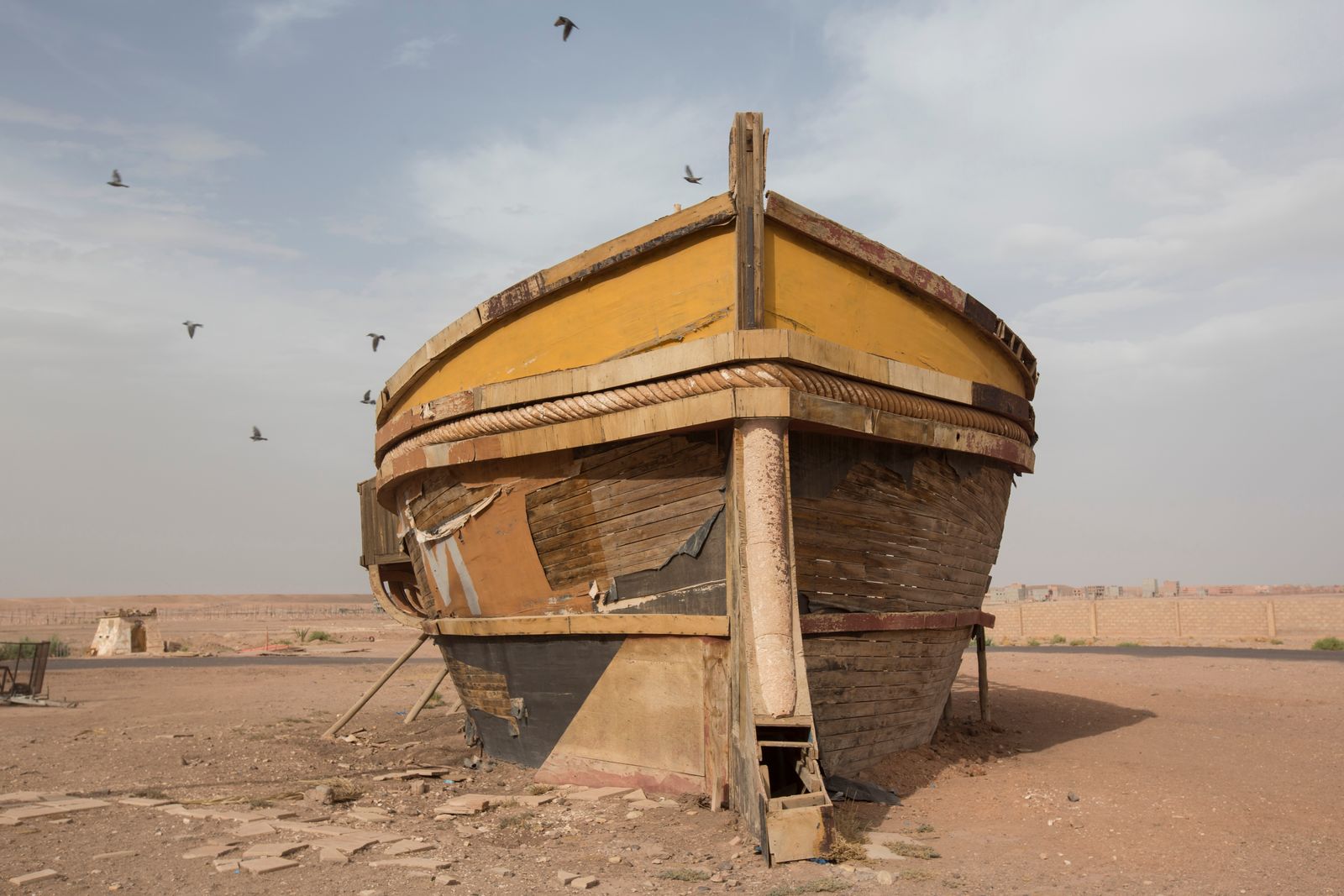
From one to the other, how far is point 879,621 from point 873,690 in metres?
0.42

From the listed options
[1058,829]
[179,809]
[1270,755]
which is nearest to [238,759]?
[179,809]

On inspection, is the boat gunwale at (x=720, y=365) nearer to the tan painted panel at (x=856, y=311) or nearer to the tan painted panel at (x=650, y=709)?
the tan painted panel at (x=856, y=311)

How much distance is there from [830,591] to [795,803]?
1385 millimetres

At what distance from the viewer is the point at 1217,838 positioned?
179 inches

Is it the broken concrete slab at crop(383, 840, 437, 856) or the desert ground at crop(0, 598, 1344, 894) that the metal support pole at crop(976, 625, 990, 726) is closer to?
the desert ground at crop(0, 598, 1344, 894)

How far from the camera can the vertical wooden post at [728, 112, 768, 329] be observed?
5.08 meters

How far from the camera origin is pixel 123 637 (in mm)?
25562

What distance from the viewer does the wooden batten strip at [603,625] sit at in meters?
5.18

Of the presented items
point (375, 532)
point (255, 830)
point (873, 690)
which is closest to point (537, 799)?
point (255, 830)

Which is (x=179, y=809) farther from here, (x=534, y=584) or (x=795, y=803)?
(x=795, y=803)

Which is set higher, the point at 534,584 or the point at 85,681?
the point at 534,584

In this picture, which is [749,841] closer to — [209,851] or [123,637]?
[209,851]

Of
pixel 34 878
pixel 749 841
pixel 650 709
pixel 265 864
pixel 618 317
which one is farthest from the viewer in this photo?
pixel 618 317

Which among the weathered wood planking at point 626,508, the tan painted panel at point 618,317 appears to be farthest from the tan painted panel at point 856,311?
the weathered wood planking at point 626,508
